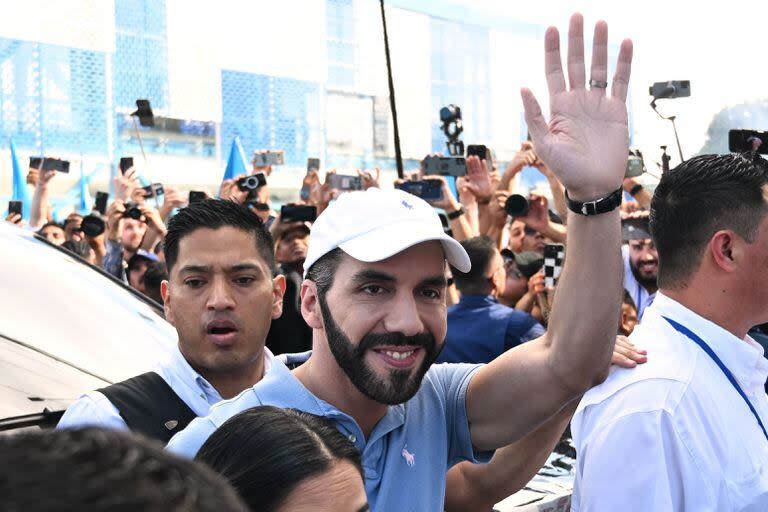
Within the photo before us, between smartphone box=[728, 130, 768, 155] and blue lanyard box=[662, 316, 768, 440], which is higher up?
smartphone box=[728, 130, 768, 155]

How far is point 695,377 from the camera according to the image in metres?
2.06

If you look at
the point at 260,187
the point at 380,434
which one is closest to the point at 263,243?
the point at 380,434

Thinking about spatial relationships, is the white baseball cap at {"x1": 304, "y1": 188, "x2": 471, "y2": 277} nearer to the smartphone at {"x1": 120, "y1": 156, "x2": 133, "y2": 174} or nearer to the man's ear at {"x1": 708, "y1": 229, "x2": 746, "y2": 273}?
the man's ear at {"x1": 708, "y1": 229, "x2": 746, "y2": 273}

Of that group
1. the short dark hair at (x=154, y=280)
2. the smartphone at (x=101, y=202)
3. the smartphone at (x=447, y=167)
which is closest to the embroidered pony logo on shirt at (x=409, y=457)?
the short dark hair at (x=154, y=280)

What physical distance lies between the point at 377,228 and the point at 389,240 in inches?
1.9

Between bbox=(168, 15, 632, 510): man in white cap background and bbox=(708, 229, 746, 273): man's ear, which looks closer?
bbox=(168, 15, 632, 510): man in white cap background

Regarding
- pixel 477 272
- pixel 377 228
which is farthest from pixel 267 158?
pixel 377 228

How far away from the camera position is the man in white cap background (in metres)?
1.79

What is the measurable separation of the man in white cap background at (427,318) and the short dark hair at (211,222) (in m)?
0.76

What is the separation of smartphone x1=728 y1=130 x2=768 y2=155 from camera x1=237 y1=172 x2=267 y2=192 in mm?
3337

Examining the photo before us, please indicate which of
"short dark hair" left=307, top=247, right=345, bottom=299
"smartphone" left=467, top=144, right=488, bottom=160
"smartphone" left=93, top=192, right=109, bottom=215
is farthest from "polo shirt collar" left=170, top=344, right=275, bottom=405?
"smartphone" left=93, top=192, right=109, bottom=215

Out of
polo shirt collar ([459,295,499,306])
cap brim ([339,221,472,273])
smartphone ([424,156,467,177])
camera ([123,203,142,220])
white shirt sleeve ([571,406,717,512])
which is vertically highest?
smartphone ([424,156,467,177])

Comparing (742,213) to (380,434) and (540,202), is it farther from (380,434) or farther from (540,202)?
(540,202)

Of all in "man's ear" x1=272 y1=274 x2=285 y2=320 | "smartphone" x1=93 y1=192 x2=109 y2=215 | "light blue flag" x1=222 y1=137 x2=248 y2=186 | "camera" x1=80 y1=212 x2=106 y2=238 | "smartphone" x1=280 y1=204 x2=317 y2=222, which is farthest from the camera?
"light blue flag" x1=222 y1=137 x2=248 y2=186
